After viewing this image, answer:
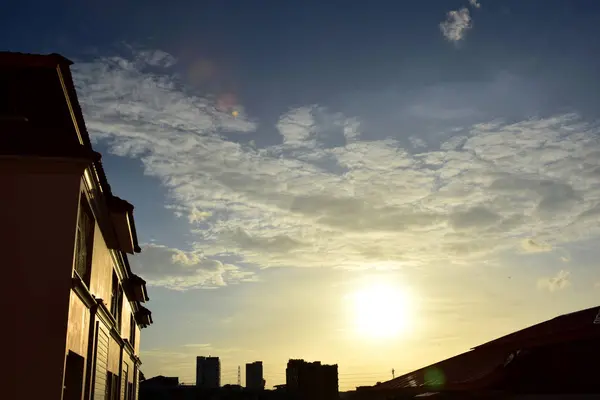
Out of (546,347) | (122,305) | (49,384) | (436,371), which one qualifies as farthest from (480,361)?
(122,305)

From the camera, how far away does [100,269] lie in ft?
43.8

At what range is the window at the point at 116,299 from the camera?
1710 centimetres

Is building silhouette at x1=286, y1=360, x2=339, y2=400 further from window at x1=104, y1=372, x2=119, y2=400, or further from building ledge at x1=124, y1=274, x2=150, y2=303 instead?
window at x1=104, y1=372, x2=119, y2=400

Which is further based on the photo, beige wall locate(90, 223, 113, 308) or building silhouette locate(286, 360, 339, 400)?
building silhouette locate(286, 360, 339, 400)

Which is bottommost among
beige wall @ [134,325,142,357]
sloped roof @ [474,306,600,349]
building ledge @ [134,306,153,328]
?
sloped roof @ [474,306,600,349]

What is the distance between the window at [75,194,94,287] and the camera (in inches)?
444

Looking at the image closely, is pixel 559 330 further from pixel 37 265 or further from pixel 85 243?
pixel 85 243

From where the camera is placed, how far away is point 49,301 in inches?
372

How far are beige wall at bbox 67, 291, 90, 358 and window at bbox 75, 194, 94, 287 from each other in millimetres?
774

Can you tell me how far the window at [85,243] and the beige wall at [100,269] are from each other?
0.64ft

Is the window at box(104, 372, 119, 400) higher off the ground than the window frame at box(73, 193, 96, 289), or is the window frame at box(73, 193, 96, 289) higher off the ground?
the window frame at box(73, 193, 96, 289)

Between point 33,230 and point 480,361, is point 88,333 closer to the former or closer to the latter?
point 33,230

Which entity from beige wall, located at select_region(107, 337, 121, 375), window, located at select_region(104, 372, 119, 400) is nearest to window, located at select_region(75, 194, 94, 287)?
beige wall, located at select_region(107, 337, 121, 375)

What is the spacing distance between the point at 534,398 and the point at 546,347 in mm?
630
